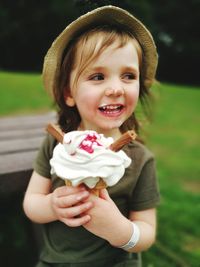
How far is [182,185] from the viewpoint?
5.11 metres

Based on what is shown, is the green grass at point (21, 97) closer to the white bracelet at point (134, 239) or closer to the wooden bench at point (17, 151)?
the wooden bench at point (17, 151)

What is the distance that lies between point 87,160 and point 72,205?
9.6 inches

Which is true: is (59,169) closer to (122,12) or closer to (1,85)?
(122,12)

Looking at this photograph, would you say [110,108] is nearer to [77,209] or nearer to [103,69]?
[103,69]

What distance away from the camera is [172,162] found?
6156mm

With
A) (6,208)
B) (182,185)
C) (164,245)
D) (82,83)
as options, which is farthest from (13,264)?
(182,185)

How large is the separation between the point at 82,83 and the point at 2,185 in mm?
748

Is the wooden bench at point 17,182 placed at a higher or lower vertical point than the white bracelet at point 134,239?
lower

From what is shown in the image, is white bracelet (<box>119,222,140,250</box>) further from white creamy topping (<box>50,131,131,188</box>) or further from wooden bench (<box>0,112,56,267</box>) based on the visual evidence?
wooden bench (<box>0,112,56,267</box>)

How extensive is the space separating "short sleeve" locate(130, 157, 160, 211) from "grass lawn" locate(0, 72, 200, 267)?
0.57 metres

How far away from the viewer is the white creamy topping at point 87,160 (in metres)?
1.58

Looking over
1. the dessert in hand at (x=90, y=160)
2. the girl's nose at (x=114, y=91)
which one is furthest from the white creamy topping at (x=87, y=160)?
the girl's nose at (x=114, y=91)

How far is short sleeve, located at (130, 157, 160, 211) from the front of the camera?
2.09 m

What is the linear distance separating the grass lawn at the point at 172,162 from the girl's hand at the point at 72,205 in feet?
3.35
